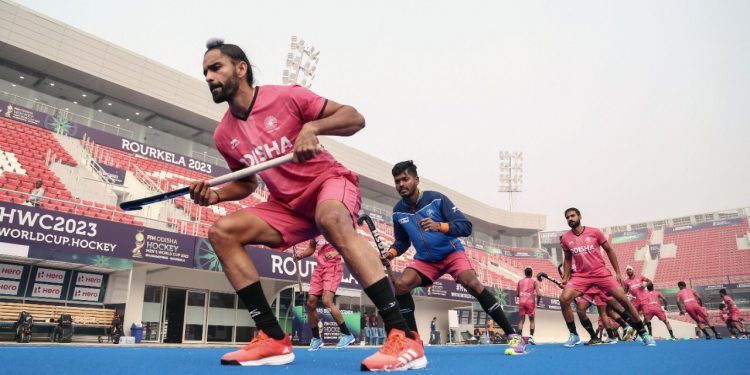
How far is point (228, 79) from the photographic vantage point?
10.00ft

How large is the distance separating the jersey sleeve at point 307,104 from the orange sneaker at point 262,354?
1.41 meters

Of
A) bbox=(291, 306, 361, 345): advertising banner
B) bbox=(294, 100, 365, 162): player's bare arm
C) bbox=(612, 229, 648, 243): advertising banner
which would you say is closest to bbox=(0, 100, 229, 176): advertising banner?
bbox=(291, 306, 361, 345): advertising banner

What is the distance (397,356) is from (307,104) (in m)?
1.59

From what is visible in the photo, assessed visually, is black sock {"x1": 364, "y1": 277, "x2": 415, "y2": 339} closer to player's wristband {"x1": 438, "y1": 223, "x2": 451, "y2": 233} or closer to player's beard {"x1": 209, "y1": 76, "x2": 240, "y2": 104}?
player's beard {"x1": 209, "y1": 76, "x2": 240, "y2": 104}

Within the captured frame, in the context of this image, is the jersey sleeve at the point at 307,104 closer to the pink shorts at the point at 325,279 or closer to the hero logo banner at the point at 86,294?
the pink shorts at the point at 325,279

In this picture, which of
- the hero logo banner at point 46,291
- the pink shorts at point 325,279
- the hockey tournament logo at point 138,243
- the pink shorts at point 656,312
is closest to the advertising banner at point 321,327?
the hockey tournament logo at point 138,243

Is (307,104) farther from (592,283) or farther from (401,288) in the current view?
(592,283)

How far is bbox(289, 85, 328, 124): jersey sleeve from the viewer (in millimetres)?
3006

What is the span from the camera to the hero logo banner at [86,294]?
11788mm

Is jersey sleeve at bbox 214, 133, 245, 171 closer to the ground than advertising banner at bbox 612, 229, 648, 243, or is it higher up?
closer to the ground

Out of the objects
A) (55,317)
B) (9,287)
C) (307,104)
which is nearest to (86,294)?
(55,317)

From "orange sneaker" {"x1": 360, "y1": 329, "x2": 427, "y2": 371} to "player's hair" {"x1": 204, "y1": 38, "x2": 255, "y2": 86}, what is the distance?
6.18 feet

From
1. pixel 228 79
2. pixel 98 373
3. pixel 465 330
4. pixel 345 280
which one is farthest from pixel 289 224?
pixel 465 330

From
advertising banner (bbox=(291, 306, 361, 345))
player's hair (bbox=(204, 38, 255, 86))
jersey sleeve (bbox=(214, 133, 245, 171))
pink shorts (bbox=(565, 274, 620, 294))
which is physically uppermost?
player's hair (bbox=(204, 38, 255, 86))
